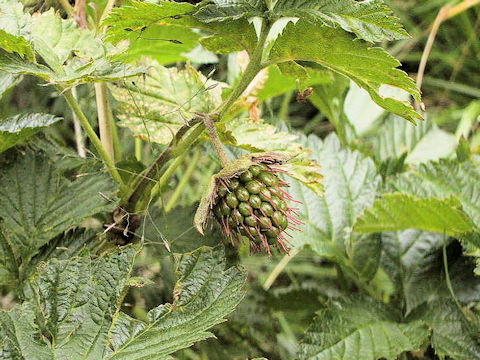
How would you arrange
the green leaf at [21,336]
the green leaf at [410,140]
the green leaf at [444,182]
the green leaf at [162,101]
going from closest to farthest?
the green leaf at [21,336] < the green leaf at [162,101] < the green leaf at [444,182] < the green leaf at [410,140]

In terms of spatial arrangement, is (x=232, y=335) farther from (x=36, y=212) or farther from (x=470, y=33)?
(x=470, y=33)

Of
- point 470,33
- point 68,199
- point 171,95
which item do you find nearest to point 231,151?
point 171,95

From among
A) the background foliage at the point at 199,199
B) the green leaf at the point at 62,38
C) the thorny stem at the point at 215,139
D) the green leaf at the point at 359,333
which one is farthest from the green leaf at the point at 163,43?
the green leaf at the point at 359,333

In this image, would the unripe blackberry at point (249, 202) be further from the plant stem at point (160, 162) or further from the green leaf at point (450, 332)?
the green leaf at point (450, 332)

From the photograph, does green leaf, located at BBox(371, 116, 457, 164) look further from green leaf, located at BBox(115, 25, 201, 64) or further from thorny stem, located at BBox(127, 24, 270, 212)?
thorny stem, located at BBox(127, 24, 270, 212)

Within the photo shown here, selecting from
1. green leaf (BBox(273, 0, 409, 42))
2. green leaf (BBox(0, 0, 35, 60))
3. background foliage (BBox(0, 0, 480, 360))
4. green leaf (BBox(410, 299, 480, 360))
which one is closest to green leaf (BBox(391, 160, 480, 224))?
background foliage (BBox(0, 0, 480, 360))
